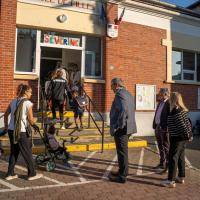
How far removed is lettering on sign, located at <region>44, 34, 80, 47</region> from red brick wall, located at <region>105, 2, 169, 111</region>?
122cm

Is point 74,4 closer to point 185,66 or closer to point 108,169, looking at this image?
point 185,66

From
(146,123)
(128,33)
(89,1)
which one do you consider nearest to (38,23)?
(89,1)

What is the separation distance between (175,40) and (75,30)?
5050 mm

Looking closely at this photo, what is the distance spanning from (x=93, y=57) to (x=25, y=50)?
8.76 feet

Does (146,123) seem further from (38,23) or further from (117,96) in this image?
(117,96)

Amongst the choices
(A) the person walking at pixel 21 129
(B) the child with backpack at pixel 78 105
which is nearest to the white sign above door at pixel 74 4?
(B) the child with backpack at pixel 78 105

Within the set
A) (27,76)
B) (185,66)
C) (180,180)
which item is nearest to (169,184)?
(180,180)

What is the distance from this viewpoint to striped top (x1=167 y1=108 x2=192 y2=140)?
6.27 metres

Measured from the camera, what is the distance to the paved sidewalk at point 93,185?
5727 millimetres

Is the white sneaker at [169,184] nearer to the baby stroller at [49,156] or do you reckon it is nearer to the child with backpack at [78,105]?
→ the baby stroller at [49,156]

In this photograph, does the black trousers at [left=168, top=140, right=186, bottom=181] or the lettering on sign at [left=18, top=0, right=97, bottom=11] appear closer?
the black trousers at [left=168, top=140, right=186, bottom=181]

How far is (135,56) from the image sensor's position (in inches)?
527

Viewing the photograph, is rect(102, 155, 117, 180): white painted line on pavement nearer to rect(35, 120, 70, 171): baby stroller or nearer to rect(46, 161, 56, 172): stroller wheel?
rect(35, 120, 70, 171): baby stroller

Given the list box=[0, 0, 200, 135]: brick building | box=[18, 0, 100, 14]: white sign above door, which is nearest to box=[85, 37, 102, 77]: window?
box=[0, 0, 200, 135]: brick building
